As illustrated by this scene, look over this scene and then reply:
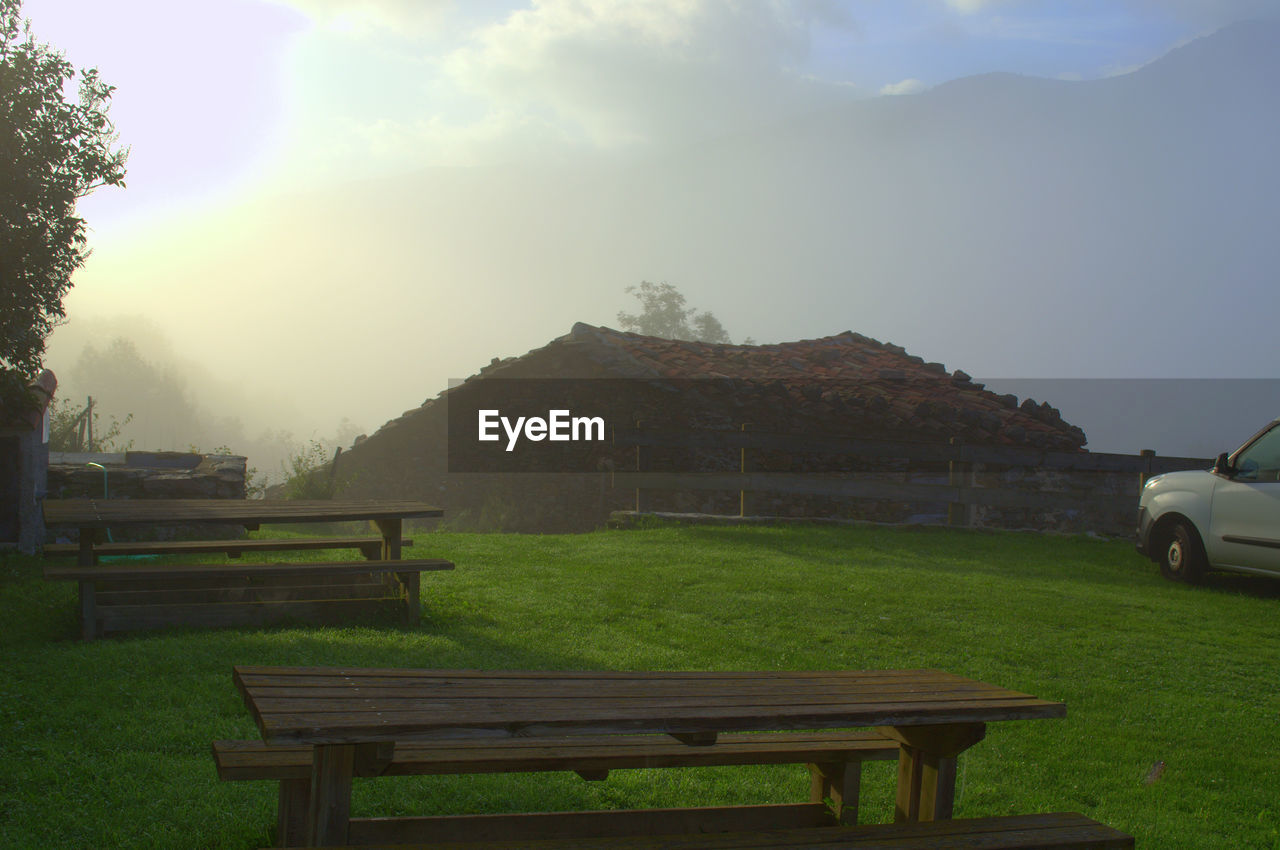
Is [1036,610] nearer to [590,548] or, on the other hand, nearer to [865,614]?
[865,614]

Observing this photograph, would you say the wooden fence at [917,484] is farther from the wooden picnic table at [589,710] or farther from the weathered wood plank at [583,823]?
the wooden picnic table at [589,710]

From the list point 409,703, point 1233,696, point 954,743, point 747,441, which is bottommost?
point 1233,696

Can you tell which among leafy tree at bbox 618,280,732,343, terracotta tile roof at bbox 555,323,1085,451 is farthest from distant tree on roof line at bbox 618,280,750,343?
terracotta tile roof at bbox 555,323,1085,451

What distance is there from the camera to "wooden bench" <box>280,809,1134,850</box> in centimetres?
232

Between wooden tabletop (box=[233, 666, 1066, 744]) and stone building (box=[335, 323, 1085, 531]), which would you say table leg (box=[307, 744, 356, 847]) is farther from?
stone building (box=[335, 323, 1085, 531])

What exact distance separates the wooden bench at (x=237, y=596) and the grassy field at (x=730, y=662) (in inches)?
11.3

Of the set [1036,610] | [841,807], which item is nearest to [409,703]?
[841,807]

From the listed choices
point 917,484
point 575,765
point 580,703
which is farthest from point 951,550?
→ point 580,703

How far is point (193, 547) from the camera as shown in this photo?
6.78m

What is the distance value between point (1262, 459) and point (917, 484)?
4446 millimetres

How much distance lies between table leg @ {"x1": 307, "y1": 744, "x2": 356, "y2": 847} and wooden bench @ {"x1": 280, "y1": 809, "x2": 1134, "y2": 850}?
0.18m

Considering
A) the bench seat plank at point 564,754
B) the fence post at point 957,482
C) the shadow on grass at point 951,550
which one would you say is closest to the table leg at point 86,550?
the bench seat plank at point 564,754

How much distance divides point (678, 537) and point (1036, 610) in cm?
440

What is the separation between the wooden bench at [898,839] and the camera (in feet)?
7.61
